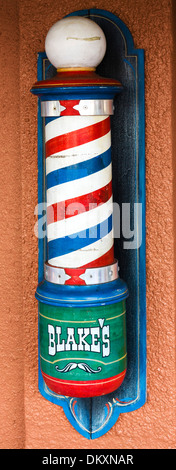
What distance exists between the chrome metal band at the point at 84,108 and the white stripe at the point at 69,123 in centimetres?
1

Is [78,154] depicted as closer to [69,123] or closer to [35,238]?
[69,123]

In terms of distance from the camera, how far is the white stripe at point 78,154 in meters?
1.91

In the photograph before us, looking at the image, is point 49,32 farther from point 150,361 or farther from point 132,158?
point 150,361

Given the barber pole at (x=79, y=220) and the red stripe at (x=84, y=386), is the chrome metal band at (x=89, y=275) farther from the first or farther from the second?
the red stripe at (x=84, y=386)

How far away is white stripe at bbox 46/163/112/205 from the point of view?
6.29 ft

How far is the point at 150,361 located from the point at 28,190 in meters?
0.65

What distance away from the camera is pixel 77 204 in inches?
75.7

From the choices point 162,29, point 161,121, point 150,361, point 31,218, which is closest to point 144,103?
point 161,121

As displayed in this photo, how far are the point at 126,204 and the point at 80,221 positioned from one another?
0.24m

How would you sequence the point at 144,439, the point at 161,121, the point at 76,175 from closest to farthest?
1. the point at 76,175
2. the point at 161,121
3. the point at 144,439

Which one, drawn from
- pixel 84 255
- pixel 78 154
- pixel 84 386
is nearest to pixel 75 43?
pixel 78 154

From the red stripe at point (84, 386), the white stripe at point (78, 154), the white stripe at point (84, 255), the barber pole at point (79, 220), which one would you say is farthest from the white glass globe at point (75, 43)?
the red stripe at point (84, 386)

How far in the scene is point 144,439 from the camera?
2197 mm

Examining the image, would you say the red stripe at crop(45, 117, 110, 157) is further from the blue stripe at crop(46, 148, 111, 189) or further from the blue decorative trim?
the blue decorative trim
